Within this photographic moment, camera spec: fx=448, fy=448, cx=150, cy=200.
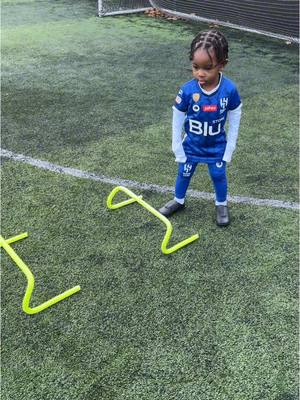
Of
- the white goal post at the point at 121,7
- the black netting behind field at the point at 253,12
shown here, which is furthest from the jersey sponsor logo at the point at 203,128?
the white goal post at the point at 121,7

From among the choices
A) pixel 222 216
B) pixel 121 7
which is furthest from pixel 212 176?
pixel 121 7

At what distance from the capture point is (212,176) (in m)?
3.64

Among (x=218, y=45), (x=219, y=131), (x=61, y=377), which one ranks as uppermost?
(x=218, y=45)

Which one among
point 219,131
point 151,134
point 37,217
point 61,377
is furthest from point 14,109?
point 61,377

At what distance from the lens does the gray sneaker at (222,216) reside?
12.2 feet

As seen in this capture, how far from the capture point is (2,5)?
11539 mm

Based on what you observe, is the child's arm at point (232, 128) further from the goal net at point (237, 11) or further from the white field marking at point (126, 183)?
the goal net at point (237, 11)

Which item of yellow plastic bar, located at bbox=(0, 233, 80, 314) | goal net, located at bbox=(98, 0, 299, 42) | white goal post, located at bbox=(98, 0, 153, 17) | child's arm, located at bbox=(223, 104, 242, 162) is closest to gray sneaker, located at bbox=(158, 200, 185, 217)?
child's arm, located at bbox=(223, 104, 242, 162)

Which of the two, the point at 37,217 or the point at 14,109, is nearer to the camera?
the point at 37,217

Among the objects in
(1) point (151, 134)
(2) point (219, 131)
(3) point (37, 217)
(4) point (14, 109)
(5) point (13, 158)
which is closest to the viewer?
(2) point (219, 131)

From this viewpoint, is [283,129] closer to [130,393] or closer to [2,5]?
[130,393]

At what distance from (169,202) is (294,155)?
5.75 ft

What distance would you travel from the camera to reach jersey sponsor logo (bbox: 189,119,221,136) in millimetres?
3350

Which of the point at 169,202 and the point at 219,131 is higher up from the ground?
the point at 219,131
